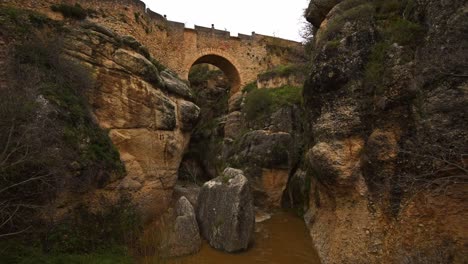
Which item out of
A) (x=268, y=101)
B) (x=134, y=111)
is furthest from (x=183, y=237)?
(x=268, y=101)

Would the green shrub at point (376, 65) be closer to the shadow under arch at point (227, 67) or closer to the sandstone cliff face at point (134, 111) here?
the sandstone cliff face at point (134, 111)

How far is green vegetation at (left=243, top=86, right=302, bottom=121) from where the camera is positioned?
14.0m

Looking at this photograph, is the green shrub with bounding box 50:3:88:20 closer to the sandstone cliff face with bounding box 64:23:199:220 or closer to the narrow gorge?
the narrow gorge

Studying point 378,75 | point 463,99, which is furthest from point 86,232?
point 463,99

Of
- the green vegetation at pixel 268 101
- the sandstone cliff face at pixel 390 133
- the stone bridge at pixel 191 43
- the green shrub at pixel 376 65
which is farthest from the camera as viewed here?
the green vegetation at pixel 268 101

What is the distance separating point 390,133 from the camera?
5254 mm

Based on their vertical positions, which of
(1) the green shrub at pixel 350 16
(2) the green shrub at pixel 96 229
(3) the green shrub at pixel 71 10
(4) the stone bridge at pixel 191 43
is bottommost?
(2) the green shrub at pixel 96 229

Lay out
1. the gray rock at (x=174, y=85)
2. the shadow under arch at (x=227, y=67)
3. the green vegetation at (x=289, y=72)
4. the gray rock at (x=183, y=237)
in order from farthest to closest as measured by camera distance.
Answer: the shadow under arch at (x=227, y=67), the green vegetation at (x=289, y=72), the gray rock at (x=174, y=85), the gray rock at (x=183, y=237)

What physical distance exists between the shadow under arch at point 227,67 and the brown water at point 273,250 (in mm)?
11244

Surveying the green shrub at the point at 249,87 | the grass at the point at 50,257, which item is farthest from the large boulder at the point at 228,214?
the green shrub at the point at 249,87

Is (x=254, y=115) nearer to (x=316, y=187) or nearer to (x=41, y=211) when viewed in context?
(x=316, y=187)

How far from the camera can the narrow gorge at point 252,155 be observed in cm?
454

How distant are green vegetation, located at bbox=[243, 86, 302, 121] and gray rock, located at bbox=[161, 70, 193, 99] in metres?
3.42

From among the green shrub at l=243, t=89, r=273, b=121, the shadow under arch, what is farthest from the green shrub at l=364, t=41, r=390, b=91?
the shadow under arch
